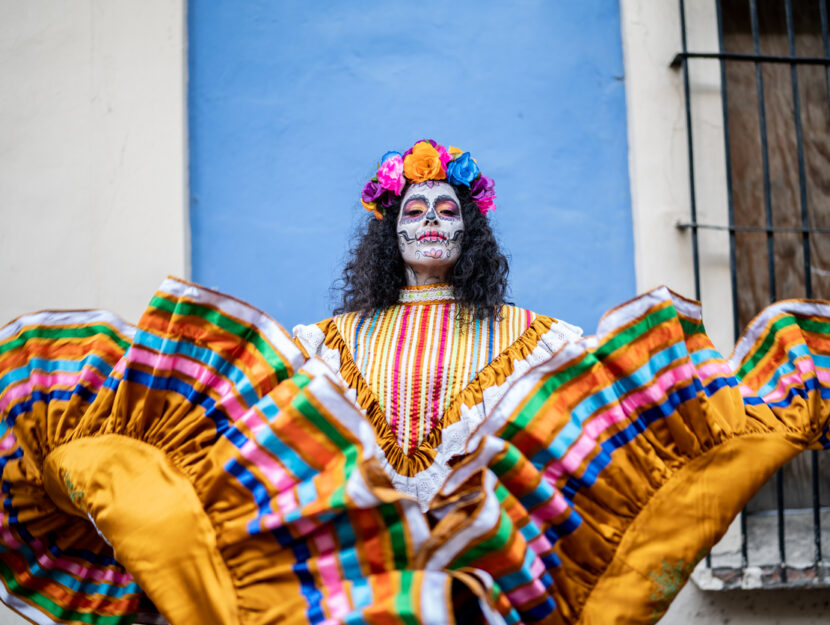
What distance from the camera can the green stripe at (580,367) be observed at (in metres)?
1.48

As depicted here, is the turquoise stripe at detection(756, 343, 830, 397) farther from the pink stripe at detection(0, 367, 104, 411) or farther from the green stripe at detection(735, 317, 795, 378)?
the pink stripe at detection(0, 367, 104, 411)

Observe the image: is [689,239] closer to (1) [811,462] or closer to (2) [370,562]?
(1) [811,462]

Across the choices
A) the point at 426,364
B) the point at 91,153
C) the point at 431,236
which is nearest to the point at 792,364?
the point at 426,364

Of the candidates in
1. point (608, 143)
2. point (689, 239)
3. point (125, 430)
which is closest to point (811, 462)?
point (689, 239)

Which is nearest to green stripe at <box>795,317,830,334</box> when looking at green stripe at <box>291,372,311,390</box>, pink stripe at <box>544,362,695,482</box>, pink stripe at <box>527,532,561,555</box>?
pink stripe at <box>544,362,695,482</box>

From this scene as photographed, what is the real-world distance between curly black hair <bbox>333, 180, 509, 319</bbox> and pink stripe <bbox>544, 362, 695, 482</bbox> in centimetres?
68

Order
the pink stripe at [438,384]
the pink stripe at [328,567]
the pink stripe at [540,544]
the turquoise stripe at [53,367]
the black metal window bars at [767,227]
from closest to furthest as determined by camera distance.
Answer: the pink stripe at [328,567], the pink stripe at [540,544], the turquoise stripe at [53,367], the pink stripe at [438,384], the black metal window bars at [767,227]

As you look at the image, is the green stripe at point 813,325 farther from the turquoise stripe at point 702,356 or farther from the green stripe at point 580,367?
the green stripe at point 580,367

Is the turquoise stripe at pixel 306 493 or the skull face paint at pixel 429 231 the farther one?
the skull face paint at pixel 429 231

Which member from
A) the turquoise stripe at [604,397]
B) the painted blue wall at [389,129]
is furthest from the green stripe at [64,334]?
the painted blue wall at [389,129]

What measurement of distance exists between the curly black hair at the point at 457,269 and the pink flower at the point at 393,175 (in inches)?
2.1

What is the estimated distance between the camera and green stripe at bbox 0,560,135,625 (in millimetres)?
1733

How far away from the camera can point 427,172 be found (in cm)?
233

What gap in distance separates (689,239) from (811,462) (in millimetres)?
1037
